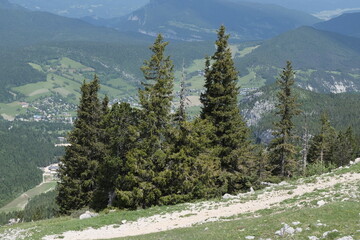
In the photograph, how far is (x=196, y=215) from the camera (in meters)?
30.8

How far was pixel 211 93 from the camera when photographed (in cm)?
4397

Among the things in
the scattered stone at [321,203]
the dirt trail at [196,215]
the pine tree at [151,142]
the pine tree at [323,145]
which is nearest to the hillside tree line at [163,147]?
the pine tree at [151,142]

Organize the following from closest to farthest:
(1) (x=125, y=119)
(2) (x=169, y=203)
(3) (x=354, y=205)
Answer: (3) (x=354, y=205)
(2) (x=169, y=203)
(1) (x=125, y=119)

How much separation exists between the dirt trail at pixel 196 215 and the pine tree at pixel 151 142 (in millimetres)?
5299

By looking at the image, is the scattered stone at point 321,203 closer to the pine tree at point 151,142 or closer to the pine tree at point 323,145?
the pine tree at point 151,142

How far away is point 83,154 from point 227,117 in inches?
684

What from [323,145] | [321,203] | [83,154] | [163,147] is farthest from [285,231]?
[323,145]

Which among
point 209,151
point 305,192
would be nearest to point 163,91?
point 209,151

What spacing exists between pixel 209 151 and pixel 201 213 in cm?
1011

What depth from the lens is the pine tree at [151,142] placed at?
121ft

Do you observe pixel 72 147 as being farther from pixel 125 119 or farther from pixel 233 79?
pixel 233 79

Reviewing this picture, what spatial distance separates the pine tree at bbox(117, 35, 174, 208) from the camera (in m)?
37.0

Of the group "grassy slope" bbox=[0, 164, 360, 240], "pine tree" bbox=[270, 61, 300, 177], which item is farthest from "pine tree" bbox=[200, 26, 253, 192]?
"grassy slope" bbox=[0, 164, 360, 240]

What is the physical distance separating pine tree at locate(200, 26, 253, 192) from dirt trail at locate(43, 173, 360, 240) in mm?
9976
